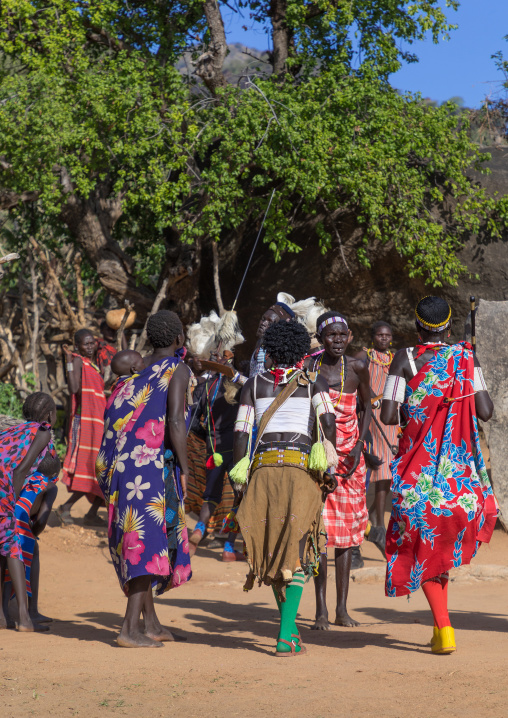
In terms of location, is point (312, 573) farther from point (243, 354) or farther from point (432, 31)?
point (432, 31)

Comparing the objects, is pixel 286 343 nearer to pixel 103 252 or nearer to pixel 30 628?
pixel 30 628

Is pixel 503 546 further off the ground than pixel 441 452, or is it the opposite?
pixel 441 452

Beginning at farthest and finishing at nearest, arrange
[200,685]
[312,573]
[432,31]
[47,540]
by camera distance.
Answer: [432,31], [47,540], [312,573], [200,685]

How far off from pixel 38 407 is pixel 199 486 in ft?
10.6

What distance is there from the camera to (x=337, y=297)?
1116 centimetres

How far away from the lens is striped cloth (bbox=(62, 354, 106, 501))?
343 inches

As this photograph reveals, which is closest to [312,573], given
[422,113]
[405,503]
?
[405,503]

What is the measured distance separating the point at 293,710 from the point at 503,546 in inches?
214

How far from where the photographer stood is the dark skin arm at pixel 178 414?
4.48 m

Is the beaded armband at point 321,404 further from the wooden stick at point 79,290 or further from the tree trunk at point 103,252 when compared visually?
the wooden stick at point 79,290

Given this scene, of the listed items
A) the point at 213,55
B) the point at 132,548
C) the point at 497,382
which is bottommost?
the point at 132,548

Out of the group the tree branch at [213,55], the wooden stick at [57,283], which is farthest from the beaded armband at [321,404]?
the wooden stick at [57,283]

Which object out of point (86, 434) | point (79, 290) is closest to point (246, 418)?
point (86, 434)

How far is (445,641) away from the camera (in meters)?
4.32
